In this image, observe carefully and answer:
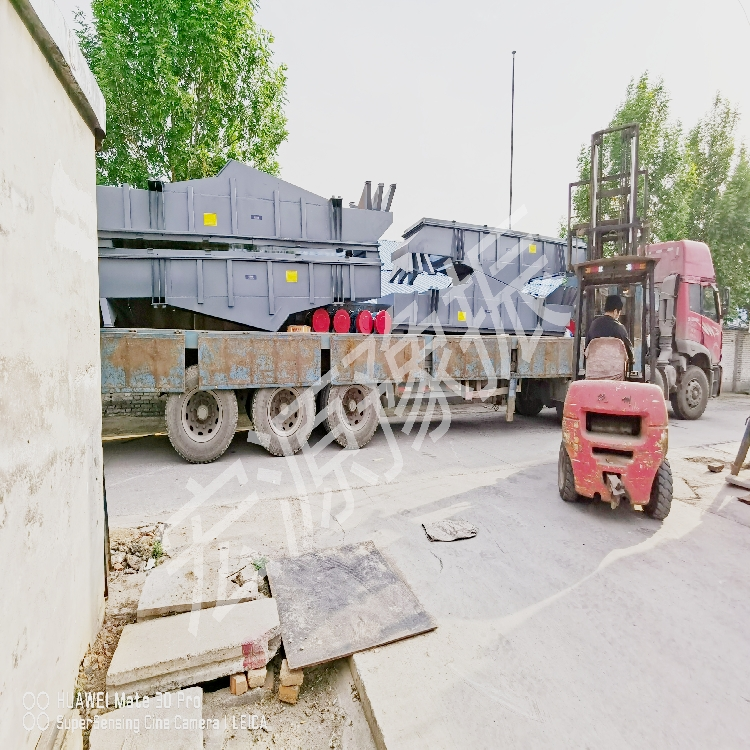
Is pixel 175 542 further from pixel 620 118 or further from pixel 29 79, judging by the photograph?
pixel 620 118

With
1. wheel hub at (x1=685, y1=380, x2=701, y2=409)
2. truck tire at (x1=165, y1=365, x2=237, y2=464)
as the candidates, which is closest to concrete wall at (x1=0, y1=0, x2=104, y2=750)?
truck tire at (x1=165, y1=365, x2=237, y2=464)

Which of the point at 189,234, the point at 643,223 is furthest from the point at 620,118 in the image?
the point at 189,234

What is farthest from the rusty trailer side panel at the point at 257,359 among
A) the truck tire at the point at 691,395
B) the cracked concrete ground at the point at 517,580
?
the truck tire at the point at 691,395

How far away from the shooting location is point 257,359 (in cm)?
607

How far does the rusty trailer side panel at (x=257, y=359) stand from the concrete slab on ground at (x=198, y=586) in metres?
Answer: 3.03

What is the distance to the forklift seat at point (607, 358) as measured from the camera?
4.61m

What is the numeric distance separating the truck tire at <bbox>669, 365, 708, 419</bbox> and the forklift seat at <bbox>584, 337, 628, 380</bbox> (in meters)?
6.18

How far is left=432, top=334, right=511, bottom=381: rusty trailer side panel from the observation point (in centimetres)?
732

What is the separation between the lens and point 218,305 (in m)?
6.56

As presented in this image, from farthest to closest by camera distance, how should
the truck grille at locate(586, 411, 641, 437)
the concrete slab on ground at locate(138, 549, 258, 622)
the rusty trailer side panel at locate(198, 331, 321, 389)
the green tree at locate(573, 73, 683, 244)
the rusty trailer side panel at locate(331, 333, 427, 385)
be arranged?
the green tree at locate(573, 73, 683, 244)
the rusty trailer side panel at locate(331, 333, 427, 385)
the rusty trailer side panel at locate(198, 331, 321, 389)
the truck grille at locate(586, 411, 641, 437)
the concrete slab on ground at locate(138, 549, 258, 622)

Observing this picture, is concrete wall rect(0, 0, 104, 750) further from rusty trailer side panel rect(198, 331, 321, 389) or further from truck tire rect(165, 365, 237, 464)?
truck tire rect(165, 365, 237, 464)

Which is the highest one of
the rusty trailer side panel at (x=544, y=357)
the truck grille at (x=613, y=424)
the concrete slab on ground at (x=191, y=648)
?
the rusty trailer side panel at (x=544, y=357)

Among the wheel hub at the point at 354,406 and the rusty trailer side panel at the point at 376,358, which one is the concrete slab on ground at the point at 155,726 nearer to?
the rusty trailer side panel at the point at 376,358

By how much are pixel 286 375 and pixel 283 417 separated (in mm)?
658
